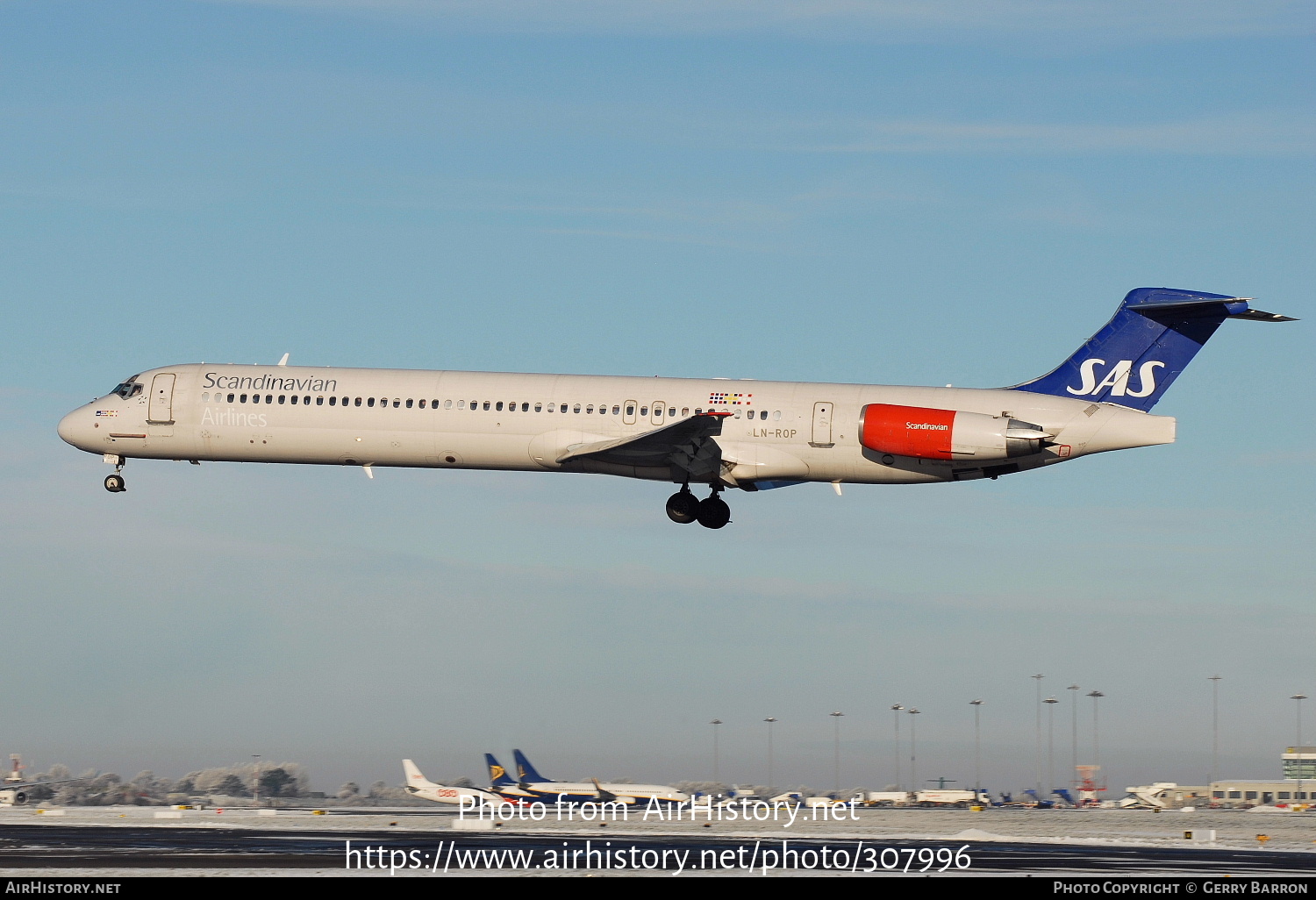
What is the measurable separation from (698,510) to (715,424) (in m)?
4.04

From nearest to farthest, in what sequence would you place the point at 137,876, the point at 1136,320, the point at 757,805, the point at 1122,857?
the point at 137,876 < the point at 1122,857 < the point at 1136,320 < the point at 757,805

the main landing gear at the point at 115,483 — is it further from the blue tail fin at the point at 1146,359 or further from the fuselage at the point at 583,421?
the blue tail fin at the point at 1146,359

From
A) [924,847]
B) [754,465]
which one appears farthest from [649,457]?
[924,847]

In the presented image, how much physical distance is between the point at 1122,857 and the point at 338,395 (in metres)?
21.7

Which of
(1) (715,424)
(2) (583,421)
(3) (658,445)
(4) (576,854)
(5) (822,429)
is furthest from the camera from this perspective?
(2) (583,421)

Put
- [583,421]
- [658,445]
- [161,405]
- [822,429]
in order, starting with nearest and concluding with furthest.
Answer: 1. [658,445]
2. [822,429]
3. [583,421]
4. [161,405]

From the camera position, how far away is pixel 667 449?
1439 inches

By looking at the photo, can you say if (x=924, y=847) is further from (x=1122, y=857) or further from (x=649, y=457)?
(x=649, y=457)

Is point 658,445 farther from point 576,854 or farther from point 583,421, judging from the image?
point 576,854

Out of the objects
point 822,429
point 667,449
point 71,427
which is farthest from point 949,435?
point 71,427

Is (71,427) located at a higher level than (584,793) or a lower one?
higher

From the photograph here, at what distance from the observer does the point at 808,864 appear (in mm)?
29422

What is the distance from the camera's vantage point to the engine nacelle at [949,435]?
35688 mm

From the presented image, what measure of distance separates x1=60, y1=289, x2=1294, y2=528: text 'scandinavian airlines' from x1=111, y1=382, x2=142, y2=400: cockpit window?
1334 mm
